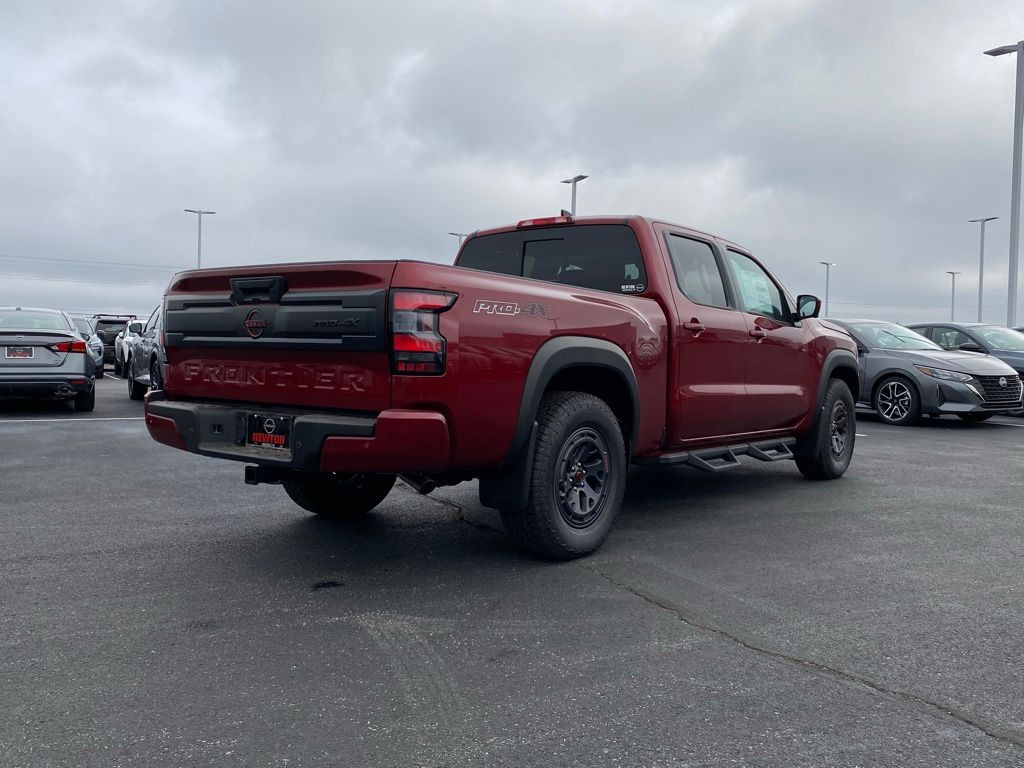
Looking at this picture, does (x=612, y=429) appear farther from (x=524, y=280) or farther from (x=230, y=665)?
(x=230, y=665)

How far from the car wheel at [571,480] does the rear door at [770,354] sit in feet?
5.67

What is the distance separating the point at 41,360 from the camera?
39.7ft

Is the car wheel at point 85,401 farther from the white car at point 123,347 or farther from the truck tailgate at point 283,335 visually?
the truck tailgate at point 283,335

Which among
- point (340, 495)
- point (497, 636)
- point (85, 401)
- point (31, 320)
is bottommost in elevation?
point (497, 636)

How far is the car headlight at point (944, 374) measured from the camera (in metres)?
12.0

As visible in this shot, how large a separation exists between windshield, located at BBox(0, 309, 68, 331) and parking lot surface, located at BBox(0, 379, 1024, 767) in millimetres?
6876

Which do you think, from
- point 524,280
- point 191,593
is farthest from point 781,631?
point 191,593

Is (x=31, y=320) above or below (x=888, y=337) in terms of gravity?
below

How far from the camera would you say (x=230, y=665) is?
3197 mm

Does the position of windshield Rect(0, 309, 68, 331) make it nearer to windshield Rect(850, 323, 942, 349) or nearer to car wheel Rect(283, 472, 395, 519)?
car wheel Rect(283, 472, 395, 519)

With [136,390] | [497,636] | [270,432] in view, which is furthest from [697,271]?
[136,390]

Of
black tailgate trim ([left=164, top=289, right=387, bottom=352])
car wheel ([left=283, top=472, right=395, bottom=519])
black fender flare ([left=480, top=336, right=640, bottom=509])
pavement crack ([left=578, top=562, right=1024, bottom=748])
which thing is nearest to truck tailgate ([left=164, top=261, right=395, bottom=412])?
black tailgate trim ([left=164, top=289, right=387, bottom=352])

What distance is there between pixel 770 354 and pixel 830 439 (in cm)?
133

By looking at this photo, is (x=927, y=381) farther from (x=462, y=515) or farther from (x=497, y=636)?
(x=497, y=636)
